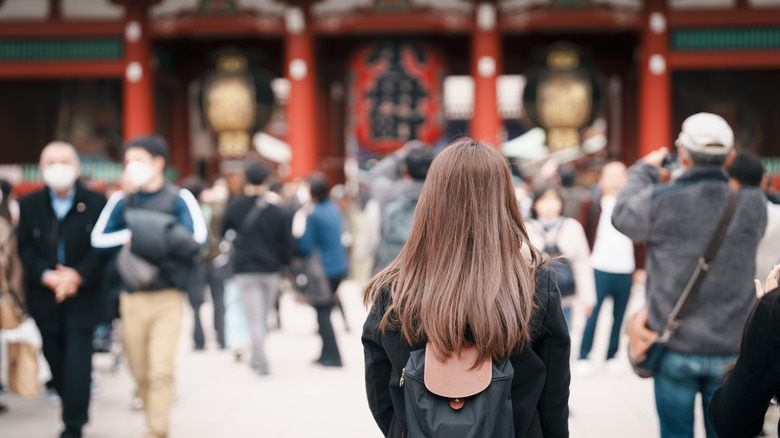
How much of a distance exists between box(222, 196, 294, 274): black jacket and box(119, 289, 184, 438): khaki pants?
1.79 metres

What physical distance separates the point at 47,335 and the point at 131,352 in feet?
1.93

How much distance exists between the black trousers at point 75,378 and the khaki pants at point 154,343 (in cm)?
28

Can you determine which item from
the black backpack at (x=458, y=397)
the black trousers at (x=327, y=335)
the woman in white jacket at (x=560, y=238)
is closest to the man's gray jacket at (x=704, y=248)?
the black backpack at (x=458, y=397)

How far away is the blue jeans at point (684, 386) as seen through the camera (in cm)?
341

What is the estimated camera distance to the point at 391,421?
2311mm

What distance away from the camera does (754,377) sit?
6.66 ft

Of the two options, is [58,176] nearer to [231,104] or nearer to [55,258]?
[55,258]

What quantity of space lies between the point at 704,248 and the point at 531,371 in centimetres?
152

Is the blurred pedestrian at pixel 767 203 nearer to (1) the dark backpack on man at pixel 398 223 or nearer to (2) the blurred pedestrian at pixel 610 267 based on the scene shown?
(1) the dark backpack on man at pixel 398 223

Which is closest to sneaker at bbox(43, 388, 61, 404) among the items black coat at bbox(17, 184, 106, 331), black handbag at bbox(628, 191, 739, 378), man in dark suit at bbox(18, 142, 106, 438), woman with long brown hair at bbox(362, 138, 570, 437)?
man in dark suit at bbox(18, 142, 106, 438)

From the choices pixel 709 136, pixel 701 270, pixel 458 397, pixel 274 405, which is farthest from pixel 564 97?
pixel 458 397

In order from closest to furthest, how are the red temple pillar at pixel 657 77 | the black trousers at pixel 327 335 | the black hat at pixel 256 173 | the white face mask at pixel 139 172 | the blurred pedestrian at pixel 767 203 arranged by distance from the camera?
the blurred pedestrian at pixel 767 203 < the white face mask at pixel 139 172 < the black hat at pixel 256 173 < the black trousers at pixel 327 335 < the red temple pillar at pixel 657 77

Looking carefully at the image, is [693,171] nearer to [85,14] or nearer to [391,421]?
[391,421]

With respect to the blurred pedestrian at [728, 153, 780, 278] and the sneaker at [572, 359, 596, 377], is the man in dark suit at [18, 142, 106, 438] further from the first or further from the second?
the sneaker at [572, 359, 596, 377]
